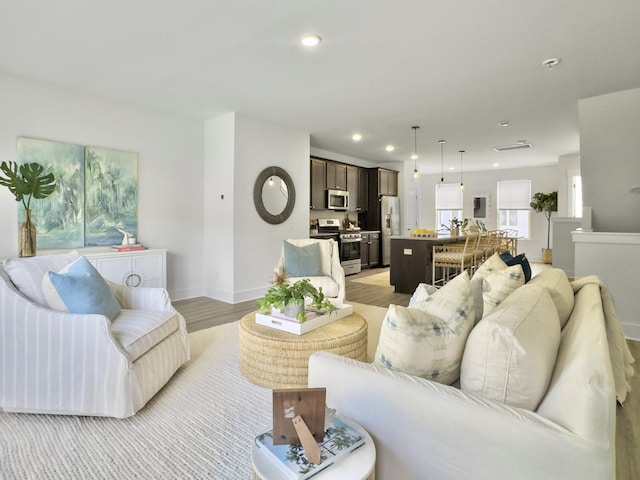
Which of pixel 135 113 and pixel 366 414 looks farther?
pixel 135 113

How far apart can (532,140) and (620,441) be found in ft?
20.0

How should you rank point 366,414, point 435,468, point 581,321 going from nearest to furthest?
1. point 435,468
2. point 366,414
3. point 581,321

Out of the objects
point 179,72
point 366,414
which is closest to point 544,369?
point 366,414

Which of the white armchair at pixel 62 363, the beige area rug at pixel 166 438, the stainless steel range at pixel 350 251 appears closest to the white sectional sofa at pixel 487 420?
the beige area rug at pixel 166 438

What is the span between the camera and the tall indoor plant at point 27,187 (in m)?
3.30

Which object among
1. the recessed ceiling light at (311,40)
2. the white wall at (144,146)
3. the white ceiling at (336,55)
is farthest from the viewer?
the white wall at (144,146)

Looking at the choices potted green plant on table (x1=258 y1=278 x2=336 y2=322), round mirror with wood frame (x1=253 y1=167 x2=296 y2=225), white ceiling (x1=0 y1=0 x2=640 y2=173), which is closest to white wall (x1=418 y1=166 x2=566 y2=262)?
white ceiling (x1=0 y1=0 x2=640 y2=173)

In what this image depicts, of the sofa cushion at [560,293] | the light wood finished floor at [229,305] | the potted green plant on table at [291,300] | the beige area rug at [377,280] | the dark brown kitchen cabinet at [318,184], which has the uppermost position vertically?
the dark brown kitchen cabinet at [318,184]

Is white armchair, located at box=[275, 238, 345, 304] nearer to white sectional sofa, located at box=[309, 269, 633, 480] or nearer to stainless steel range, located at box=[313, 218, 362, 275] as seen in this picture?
white sectional sofa, located at box=[309, 269, 633, 480]

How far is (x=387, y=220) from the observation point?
862 cm

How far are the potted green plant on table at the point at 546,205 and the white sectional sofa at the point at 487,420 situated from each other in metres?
9.27

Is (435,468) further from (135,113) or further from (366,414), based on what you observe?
(135,113)

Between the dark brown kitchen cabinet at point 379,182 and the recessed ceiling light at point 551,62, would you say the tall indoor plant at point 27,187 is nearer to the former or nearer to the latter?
the recessed ceiling light at point 551,62

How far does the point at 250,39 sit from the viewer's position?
296 centimetres
